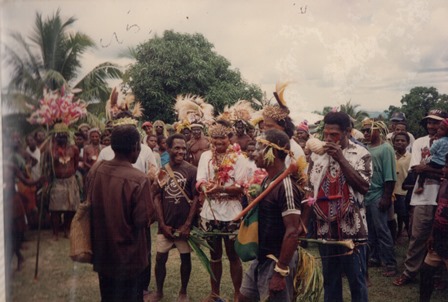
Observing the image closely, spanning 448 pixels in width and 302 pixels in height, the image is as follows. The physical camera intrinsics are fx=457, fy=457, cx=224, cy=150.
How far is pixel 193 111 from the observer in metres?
7.46

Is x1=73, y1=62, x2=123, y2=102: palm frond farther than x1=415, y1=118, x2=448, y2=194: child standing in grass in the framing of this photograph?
Yes

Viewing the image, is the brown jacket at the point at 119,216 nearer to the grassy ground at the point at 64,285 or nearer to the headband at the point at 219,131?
the grassy ground at the point at 64,285

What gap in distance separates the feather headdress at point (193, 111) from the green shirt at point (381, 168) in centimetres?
269

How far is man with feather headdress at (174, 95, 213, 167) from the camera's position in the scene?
283 inches

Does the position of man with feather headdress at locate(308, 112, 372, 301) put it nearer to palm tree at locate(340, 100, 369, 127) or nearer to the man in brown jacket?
palm tree at locate(340, 100, 369, 127)

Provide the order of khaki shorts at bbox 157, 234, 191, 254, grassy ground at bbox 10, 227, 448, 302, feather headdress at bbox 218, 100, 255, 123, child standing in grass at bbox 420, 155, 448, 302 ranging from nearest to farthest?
child standing in grass at bbox 420, 155, 448, 302 → grassy ground at bbox 10, 227, 448, 302 → khaki shorts at bbox 157, 234, 191, 254 → feather headdress at bbox 218, 100, 255, 123

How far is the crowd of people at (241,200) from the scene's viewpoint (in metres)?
3.47

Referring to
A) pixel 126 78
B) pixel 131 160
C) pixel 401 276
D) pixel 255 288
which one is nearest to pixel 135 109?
pixel 126 78

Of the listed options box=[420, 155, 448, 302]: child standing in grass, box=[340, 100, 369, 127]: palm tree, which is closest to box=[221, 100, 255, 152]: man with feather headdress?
box=[340, 100, 369, 127]: palm tree

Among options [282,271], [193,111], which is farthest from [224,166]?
[193,111]

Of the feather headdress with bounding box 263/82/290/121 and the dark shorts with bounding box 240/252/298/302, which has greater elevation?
the feather headdress with bounding box 263/82/290/121

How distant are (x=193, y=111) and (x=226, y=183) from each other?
2.88 metres

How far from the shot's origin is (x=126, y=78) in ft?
20.9

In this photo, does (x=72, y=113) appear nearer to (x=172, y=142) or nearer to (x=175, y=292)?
(x=172, y=142)
